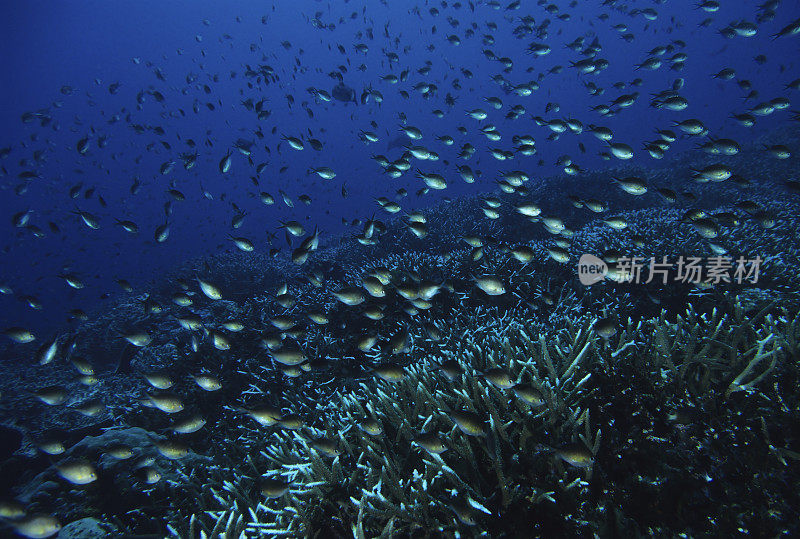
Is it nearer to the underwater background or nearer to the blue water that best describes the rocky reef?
the underwater background

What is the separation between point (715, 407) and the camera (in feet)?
9.38

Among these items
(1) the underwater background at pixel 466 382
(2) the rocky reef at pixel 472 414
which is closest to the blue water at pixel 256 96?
(1) the underwater background at pixel 466 382

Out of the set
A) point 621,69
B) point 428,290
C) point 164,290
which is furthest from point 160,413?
point 621,69

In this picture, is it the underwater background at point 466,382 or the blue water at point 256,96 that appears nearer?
the underwater background at point 466,382

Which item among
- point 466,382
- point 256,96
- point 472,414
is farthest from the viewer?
point 256,96

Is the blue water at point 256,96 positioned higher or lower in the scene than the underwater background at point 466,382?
higher

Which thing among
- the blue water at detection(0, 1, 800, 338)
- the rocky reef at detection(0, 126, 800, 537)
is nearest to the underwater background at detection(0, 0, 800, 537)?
the rocky reef at detection(0, 126, 800, 537)

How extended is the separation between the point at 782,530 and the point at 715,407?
0.91m

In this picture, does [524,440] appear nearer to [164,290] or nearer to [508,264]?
[508,264]

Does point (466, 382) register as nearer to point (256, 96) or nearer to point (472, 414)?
point (472, 414)

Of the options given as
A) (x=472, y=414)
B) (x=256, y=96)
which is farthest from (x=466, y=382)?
(x=256, y=96)

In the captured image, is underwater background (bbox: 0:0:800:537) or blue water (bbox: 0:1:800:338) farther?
blue water (bbox: 0:1:800:338)

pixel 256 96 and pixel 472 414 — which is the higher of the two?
pixel 256 96

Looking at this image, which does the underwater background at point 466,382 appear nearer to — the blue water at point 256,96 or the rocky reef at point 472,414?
the rocky reef at point 472,414
